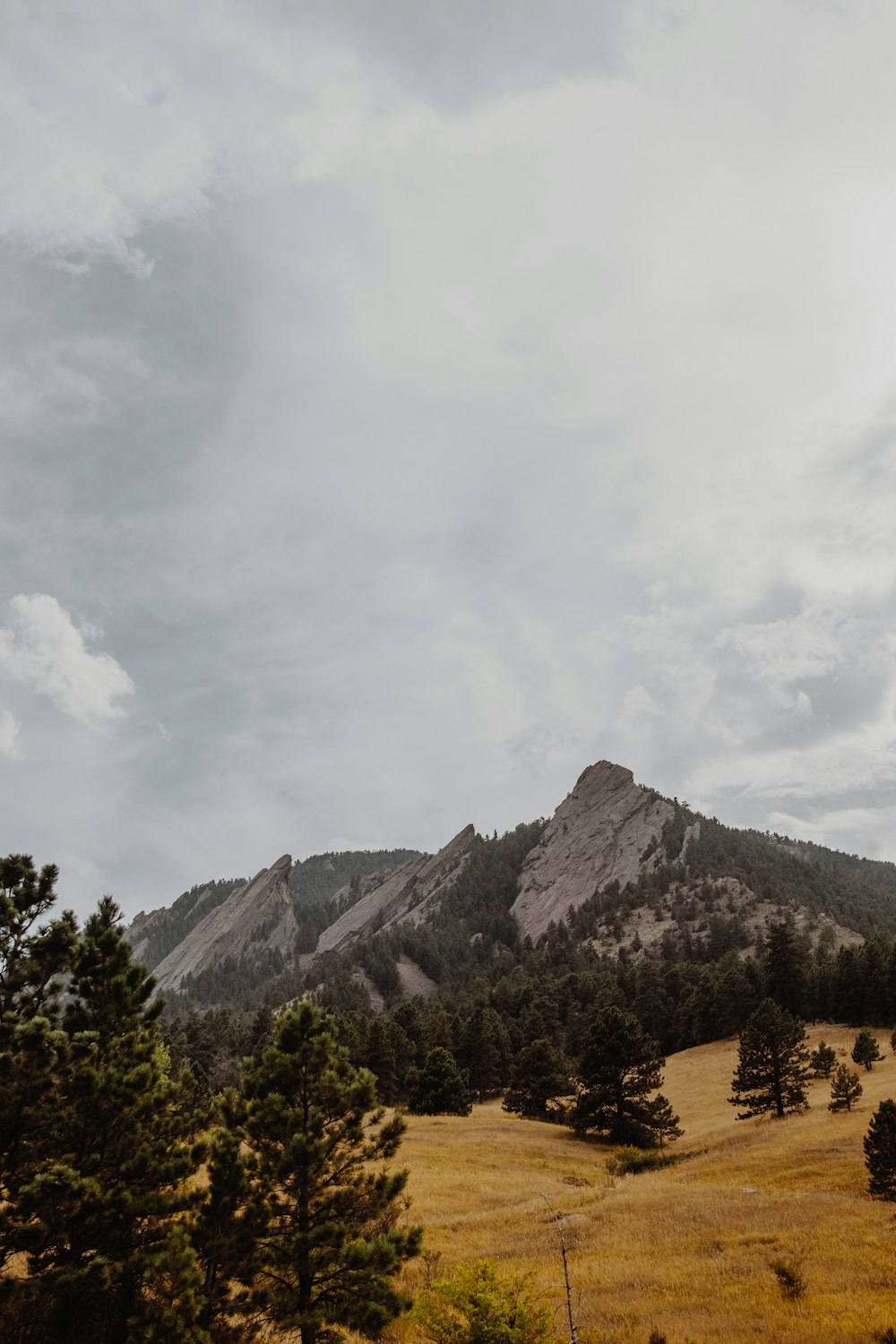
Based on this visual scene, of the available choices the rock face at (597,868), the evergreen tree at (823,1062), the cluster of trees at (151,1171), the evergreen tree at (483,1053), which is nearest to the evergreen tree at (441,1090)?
the evergreen tree at (483,1053)

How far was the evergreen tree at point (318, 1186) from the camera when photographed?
46.1 feet

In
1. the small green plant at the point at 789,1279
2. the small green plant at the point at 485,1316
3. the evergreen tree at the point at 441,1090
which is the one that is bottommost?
the evergreen tree at the point at 441,1090

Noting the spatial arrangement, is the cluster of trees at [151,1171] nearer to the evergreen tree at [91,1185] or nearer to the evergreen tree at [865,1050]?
the evergreen tree at [91,1185]

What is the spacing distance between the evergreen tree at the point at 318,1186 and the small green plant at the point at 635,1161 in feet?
108

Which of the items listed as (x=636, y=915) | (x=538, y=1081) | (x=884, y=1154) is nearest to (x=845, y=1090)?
(x=884, y=1154)

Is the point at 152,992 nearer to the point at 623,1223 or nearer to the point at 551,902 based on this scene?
the point at 623,1223

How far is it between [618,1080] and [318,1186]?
44.7 metres

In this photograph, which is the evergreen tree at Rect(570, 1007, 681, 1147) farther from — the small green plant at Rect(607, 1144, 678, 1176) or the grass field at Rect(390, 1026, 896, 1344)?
the small green plant at Rect(607, 1144, 678, 1176)

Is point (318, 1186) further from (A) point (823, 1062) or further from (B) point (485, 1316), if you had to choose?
(A) point (823, 1062)

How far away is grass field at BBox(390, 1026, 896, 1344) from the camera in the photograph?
637 inches

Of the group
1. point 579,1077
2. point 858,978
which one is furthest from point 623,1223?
point 858,978

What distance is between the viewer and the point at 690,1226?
973 inches

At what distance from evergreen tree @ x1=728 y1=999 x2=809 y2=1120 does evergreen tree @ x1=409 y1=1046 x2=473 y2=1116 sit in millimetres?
24010

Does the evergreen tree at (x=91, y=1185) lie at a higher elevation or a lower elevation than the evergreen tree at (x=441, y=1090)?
higher
